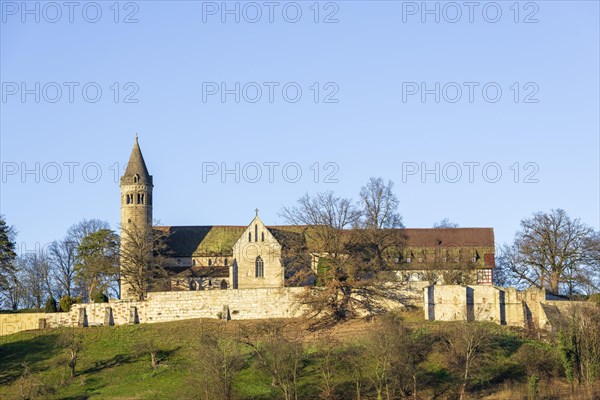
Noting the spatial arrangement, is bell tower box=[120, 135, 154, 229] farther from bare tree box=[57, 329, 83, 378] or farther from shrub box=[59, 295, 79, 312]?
bare tree box=[57, 329, 83, 378]

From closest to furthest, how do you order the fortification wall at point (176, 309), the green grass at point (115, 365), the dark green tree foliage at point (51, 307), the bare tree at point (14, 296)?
the green grass at point (115, 365) → the fortification wall at point (176, 309) → the dark green tree foliage at point (51, 307) → the bare tree at point (14, 296)

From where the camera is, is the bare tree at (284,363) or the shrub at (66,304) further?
the shrub at (66,304)

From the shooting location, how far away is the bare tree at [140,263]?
91.4 metres

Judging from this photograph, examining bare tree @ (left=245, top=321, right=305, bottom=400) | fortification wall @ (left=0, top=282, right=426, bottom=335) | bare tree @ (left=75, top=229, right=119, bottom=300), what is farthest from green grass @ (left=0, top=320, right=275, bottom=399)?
bare tree @ (left=75, top=229, right=119, bottom=300)

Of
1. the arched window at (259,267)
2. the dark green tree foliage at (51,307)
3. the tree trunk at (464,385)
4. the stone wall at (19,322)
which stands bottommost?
the tree trunk at (464,385)

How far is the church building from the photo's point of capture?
310 feet

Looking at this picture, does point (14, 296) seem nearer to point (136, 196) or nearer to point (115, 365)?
point (136, 196)

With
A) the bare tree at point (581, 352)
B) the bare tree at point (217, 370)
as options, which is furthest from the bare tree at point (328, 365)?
the bare tree at point (581, 352)

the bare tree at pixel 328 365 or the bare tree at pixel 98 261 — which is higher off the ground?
the bare tree at pixel 98 261

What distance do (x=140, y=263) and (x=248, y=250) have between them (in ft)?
29.2

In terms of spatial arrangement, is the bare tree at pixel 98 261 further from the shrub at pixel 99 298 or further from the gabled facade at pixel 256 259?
the gabled facade at pixel 256 259

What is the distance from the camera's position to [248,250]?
313 feet

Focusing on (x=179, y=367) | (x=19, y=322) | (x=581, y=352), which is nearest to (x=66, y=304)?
(x=19, y=322)

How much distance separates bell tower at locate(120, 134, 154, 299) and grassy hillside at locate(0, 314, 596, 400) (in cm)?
1424
